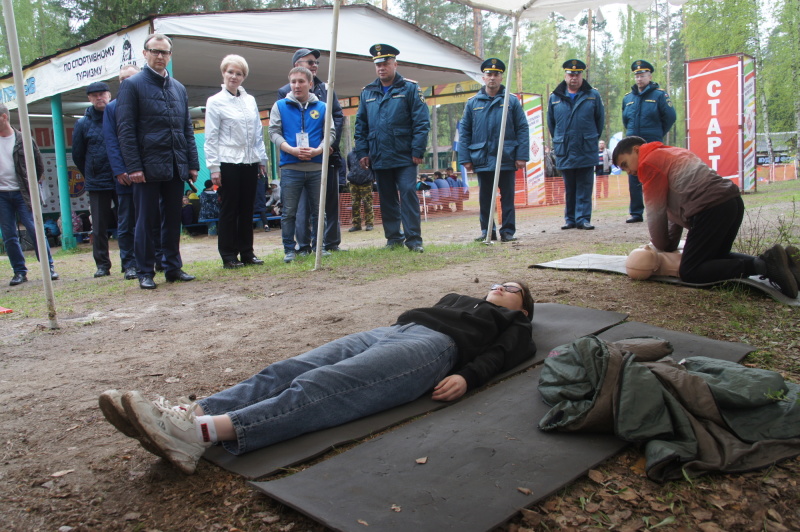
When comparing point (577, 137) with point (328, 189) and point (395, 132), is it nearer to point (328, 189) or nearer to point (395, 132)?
point (395, 132)

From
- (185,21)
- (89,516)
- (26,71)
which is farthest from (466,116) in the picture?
(26,71)

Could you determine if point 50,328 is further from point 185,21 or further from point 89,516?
point 185,21

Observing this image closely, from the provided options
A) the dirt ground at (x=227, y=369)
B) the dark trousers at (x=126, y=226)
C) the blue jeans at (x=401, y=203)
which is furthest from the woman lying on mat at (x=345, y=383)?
the dark trousers at (x=126, y=226)

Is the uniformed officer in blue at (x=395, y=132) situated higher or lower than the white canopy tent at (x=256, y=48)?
lower

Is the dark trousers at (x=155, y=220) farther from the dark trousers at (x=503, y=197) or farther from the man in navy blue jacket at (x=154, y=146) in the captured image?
the dark trousers at (x=503, y=197)

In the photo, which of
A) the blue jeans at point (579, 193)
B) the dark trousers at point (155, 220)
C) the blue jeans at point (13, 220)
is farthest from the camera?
the blue jeans at point (579, 193)

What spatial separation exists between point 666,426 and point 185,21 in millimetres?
9375

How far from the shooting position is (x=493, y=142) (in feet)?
27.0

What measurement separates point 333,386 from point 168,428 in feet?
2.09

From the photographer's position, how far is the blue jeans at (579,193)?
9191 mm

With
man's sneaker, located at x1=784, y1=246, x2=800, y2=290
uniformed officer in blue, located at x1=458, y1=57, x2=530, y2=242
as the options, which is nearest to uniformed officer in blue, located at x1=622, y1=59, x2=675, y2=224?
uniformed officer in blue, located at x1=458, y1=57, x2=530, y2=242

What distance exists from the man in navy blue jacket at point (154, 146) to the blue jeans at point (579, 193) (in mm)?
5673

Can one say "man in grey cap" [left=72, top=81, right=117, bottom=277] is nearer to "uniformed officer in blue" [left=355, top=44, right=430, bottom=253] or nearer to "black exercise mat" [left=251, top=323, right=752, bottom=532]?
"uniformed officer in blue" [left=355, top=44, right=430, bottom=253]

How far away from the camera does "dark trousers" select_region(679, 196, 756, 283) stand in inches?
172
